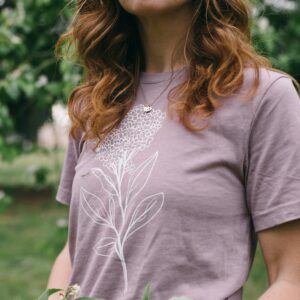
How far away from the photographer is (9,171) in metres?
15.4

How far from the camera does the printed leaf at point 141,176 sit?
5.23 ft

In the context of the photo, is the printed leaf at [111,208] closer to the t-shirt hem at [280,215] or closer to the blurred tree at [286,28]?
the t-shirt hem at [280,215]

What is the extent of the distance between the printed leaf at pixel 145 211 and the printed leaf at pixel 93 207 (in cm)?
9

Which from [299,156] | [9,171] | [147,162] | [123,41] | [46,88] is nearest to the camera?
[299,156]

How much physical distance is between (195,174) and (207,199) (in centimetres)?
6

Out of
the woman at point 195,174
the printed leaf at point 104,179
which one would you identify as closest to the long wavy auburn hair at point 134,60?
the woman at point 195,174

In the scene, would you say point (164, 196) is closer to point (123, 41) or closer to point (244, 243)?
point (244, 243)

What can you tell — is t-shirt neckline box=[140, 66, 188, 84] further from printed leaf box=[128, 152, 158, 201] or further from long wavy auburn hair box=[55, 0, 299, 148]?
printed leaf box=[128, 152, 158, 201]

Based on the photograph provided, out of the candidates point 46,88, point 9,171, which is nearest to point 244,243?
point 46,88

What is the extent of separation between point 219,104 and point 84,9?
2.15 ft

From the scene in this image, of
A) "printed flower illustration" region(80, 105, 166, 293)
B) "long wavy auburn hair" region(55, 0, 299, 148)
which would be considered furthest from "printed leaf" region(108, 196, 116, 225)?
"long wavy auburn hair" region(55, 0, 299, 148)

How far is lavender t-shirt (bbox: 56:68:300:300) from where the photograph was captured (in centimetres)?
152

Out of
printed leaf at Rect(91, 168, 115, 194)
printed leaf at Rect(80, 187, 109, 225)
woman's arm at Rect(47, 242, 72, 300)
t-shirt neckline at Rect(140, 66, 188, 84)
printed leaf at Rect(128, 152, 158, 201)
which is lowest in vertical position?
woman's arm at Rect(47, 242, 72, 300)

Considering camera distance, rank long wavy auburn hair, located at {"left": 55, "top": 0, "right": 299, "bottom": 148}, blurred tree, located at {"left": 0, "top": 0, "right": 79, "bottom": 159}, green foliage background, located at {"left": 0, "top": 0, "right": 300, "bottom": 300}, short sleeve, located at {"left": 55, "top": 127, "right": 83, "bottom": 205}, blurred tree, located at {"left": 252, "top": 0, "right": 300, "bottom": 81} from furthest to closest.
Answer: blurred tree, located at {"left": 252, "top": 0, "right": 300, "bottom": 81}
blurred tree, located at {"left": 0, "top": 0, "right": 79, "bottom": 159}
green foliage background, located at {"left": 0, "top": 0, "right": 300, "bottom": 300}
short sleeve, located at {"left": 55, "top": 127, "right": 83, "bottom": 205}
long wavy auburn hair, located at {"left": 55, "top": 0, "right": 299, "bottom": 148}
